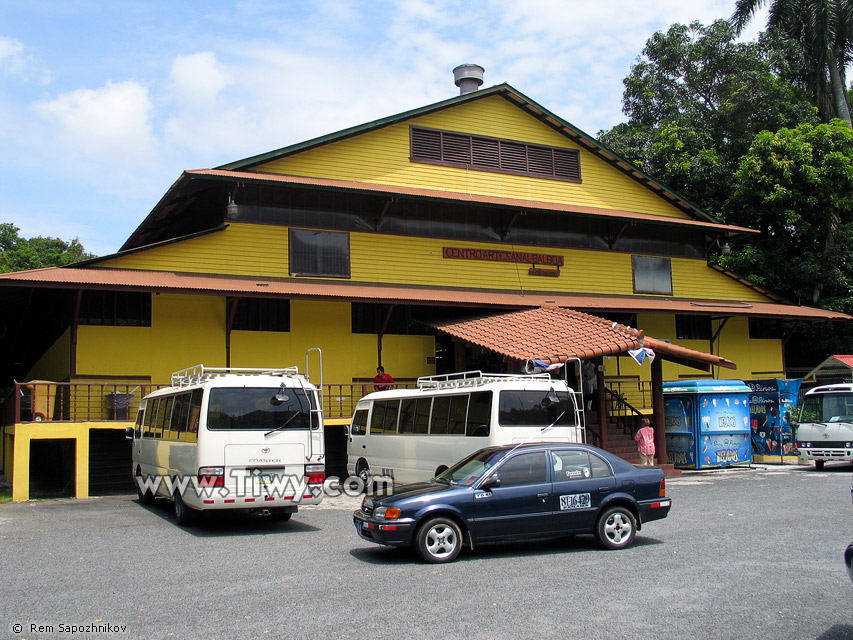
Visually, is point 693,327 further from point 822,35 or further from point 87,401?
point 822,35

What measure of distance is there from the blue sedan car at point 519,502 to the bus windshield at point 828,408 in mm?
12128

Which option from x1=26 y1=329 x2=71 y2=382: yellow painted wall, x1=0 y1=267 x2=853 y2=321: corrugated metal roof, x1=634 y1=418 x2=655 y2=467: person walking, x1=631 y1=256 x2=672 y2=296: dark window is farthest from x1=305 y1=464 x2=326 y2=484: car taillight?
x1=631 y1=256 x2=672 y2=296: dark window

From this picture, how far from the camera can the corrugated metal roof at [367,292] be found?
16906 mm

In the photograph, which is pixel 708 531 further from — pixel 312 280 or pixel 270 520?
pixel 312 280

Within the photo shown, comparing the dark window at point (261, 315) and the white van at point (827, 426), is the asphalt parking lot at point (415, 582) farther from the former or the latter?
the white van at point (827, 426)

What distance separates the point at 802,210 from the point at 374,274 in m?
19.0

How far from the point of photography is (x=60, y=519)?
13508mm

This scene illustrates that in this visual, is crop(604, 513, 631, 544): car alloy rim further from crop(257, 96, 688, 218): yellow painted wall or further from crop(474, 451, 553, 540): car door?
crop(257, 96, 688, 218): yellow painted wall

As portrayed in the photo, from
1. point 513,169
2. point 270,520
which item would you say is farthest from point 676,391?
point 270,520

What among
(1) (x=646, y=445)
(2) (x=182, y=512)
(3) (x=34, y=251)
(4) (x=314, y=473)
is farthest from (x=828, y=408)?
(3) (x=34, y=251)

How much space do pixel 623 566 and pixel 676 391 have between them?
1262 centimetres

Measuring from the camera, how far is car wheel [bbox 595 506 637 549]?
10258 mm

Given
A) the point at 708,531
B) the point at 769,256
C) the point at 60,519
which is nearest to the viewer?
the point at 708,531

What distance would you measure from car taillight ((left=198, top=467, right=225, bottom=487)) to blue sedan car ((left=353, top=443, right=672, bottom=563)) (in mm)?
2592
